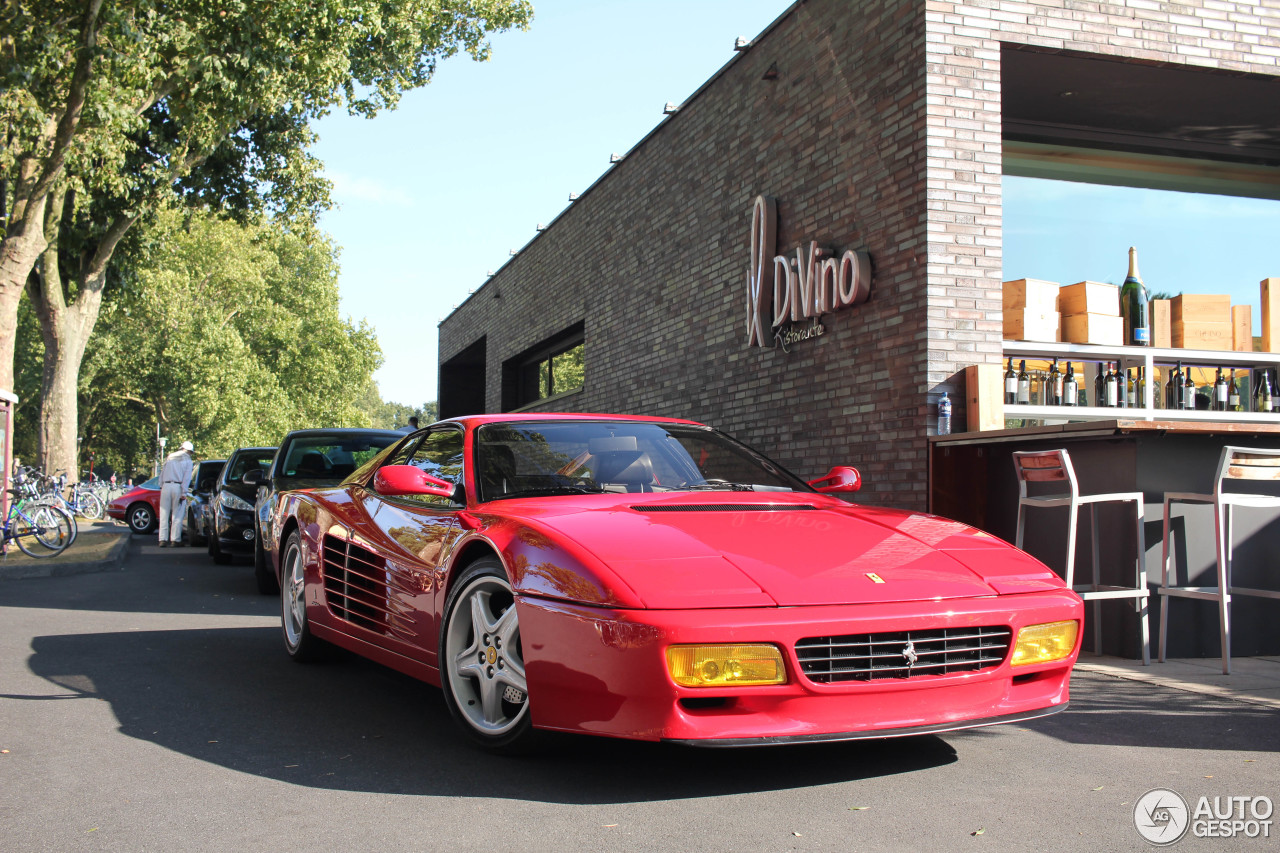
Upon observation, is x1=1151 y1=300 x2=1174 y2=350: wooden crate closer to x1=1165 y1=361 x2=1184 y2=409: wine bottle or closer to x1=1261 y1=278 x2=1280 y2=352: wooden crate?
x1=1165 y1=361 x2=1184 y2=409: wine bottle

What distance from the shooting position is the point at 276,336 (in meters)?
49.7

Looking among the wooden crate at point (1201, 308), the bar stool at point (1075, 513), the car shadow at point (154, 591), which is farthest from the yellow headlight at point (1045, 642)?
the wooden crate at point (1201, 308)

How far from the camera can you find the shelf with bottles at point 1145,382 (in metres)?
8.47

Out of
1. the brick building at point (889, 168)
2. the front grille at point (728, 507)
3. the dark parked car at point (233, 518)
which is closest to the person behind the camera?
the front grille at point (728, 507)

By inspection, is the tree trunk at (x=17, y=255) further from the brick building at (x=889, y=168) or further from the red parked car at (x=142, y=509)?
the brick building at (x=889, y=168)

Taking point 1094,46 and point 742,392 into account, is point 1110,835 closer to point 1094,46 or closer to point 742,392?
point 1094,46

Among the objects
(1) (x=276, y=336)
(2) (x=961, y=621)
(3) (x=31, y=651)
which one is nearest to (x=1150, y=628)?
(2) (x=961, y=621)

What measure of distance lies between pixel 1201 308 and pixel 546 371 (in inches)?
485

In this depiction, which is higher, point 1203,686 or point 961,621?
point 961,621

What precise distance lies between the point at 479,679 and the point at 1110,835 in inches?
80.3

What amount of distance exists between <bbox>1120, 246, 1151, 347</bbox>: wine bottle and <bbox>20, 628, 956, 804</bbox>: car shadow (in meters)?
6.11

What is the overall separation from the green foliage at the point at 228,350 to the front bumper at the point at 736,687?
38760mm

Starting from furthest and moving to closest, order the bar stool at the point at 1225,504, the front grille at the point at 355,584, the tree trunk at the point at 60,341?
the tree trunk at the point at 60,341
the bar stool at the point at 1225,504
the front grille at the point at 355,584

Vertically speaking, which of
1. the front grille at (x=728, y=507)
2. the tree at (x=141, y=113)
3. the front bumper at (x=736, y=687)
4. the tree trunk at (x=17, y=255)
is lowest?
the front bumper at (x=736, y=687)
